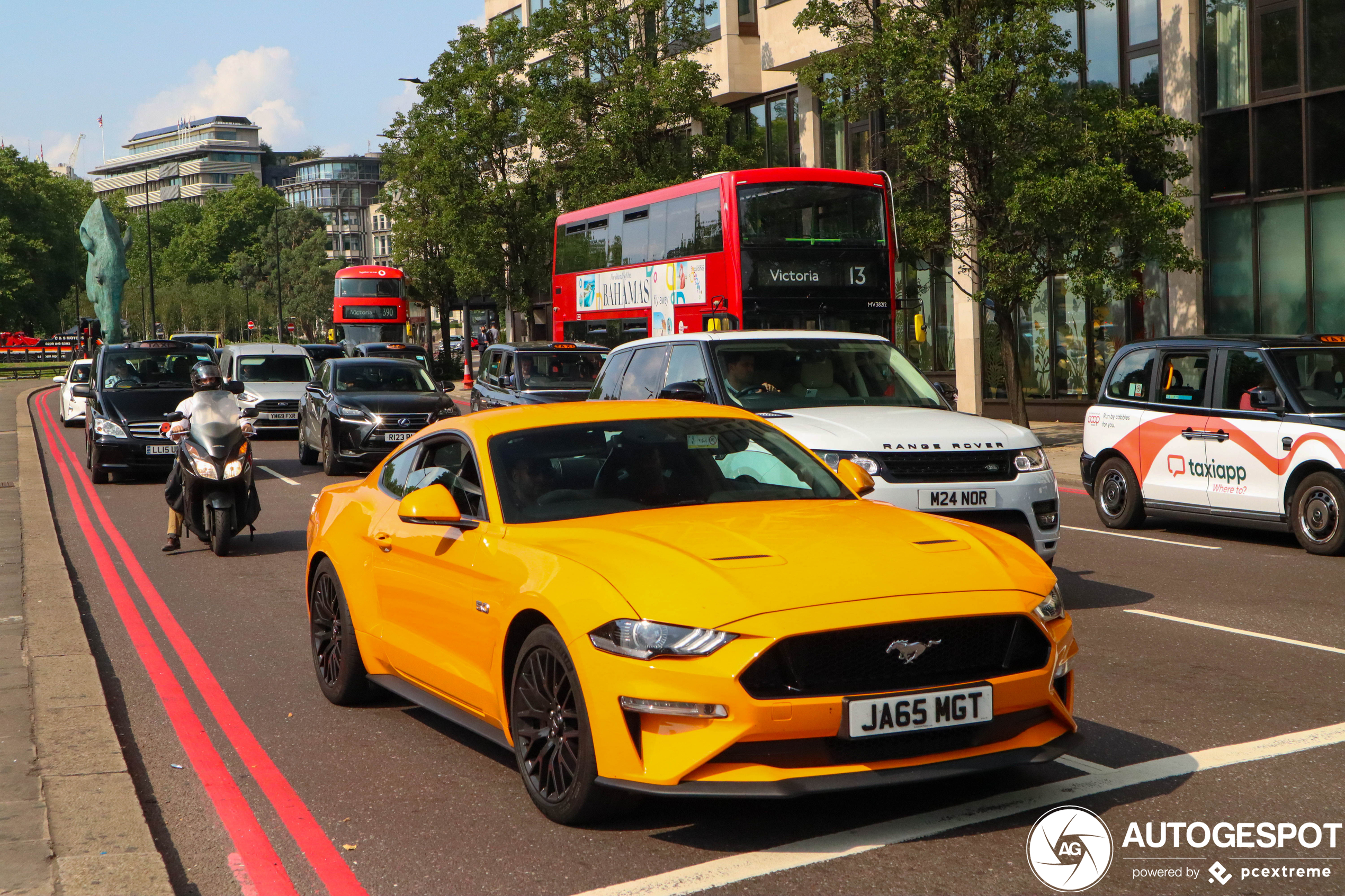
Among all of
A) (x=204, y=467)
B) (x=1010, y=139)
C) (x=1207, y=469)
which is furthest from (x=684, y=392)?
(x=1010, y=139)

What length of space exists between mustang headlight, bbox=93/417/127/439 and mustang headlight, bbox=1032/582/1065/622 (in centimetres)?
1676

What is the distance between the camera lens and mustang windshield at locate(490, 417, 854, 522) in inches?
225

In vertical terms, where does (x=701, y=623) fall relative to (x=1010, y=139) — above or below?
below

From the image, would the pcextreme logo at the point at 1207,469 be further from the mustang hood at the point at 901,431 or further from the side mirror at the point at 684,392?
the side mirror at the point at 684,392

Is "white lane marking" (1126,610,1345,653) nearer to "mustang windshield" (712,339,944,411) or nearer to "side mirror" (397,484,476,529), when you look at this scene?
"mustang windshield" (712,339,944,411)

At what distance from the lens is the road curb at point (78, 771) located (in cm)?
452

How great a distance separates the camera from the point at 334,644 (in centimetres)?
706

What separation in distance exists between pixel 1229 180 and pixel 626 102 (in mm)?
12953

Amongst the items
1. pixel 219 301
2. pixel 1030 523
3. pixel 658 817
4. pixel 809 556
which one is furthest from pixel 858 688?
pixel 219 301

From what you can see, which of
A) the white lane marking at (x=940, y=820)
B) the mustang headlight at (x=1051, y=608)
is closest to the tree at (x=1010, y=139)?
the white lane marking at (x=940, y=820)

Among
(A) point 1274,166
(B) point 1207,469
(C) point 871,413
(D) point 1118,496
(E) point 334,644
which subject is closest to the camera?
(E) point 334,644

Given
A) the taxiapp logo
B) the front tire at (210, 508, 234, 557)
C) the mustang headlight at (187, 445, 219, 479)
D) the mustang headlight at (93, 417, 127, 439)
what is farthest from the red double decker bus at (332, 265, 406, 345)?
the taxiapp logo

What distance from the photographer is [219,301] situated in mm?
116062

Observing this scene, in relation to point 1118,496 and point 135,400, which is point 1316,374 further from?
point 135,400
